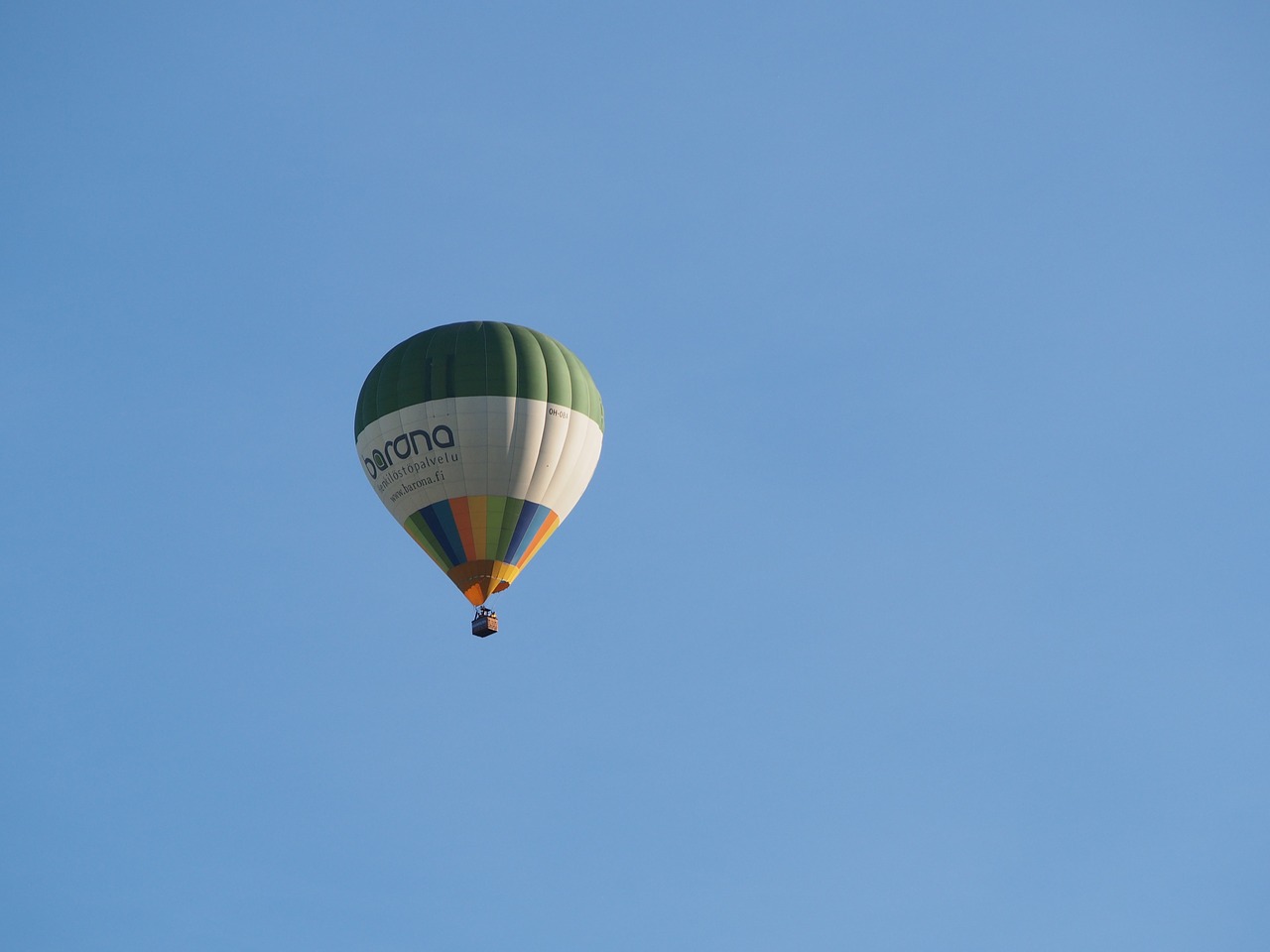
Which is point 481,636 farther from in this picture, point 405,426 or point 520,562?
point 405,426

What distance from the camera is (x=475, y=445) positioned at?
1816 inches

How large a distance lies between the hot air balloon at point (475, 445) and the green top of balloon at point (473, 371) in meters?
0.02

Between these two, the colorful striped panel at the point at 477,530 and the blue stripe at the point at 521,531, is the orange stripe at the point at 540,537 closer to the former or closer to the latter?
the colorful striped panel at the point at 477,530

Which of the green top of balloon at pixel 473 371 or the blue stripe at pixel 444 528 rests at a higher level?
the green top of balloon at pixel 473 371

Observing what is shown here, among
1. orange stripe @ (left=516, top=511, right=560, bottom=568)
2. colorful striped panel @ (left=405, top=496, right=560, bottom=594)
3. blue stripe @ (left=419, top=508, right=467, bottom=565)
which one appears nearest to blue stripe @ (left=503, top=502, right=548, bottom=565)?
colorful striped panel @ (left=405, top=496, right=560, bottom=594)

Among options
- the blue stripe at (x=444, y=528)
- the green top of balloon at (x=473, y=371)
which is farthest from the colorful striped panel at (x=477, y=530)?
the green top of balloon at (x=473, y=371)

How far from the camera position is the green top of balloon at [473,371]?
4638 centimetres

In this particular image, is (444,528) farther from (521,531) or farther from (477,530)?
(521,531)

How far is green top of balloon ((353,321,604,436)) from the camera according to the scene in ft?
152

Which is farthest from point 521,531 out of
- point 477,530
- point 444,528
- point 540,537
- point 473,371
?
point 473,371

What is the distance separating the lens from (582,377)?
4797cm

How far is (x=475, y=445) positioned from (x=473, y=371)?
160cm

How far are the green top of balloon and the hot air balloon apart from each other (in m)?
0.02

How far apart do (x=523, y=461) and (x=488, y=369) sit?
208 centimetres
